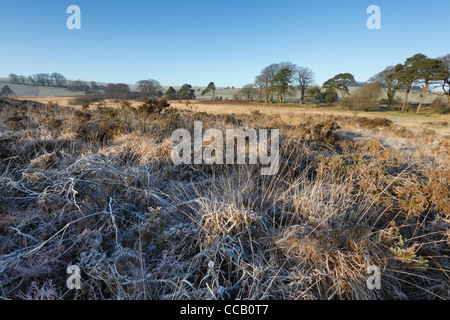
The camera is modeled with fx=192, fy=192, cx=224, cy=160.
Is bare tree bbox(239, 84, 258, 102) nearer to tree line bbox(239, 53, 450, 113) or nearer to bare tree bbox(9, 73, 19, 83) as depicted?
tree line bbox(239, 53, 450, 113)

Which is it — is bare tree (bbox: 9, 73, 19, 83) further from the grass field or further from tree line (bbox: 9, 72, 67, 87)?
the grass field

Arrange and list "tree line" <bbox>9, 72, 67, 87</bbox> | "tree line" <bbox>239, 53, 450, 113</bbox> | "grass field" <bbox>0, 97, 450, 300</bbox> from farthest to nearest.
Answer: "tree line" <bbox>9, 72, 67, 87</bbox> → "tree line" <bbox>239, 53, 450, 113</bbox> → "grass field" <bbox>0, 97, 450, 300</bbox>

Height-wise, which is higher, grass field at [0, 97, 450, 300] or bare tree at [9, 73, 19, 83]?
bare tree at [9, 73, 19, 83]

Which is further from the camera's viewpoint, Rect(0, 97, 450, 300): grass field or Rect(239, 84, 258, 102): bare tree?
Rect(239, 84, 258, 102): bare tree

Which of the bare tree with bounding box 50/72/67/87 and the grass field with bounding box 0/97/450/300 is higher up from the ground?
the bare tree with bounding box 50/72/67/87

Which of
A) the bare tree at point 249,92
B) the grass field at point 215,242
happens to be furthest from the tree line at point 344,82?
the grass field at point 215,242

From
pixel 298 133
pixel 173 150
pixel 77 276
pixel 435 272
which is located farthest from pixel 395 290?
pixel 298 133

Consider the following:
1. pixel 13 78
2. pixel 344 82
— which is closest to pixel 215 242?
pixel 344 82

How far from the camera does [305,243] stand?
175cm

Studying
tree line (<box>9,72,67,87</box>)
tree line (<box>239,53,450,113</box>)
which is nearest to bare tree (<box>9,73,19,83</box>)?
tree line (<box>9,72,67,87</box>)

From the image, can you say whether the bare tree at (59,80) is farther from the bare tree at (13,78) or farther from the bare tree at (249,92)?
the bare tree at (249,92)

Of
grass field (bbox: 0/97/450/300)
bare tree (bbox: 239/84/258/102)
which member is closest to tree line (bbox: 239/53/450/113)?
bare tree (bbox: 239/84/258/102)

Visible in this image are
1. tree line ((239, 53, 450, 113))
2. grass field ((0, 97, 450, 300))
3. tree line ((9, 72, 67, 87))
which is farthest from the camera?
tree line ((9, 72, 67, 87))

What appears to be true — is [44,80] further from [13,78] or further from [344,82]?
[344,82]
